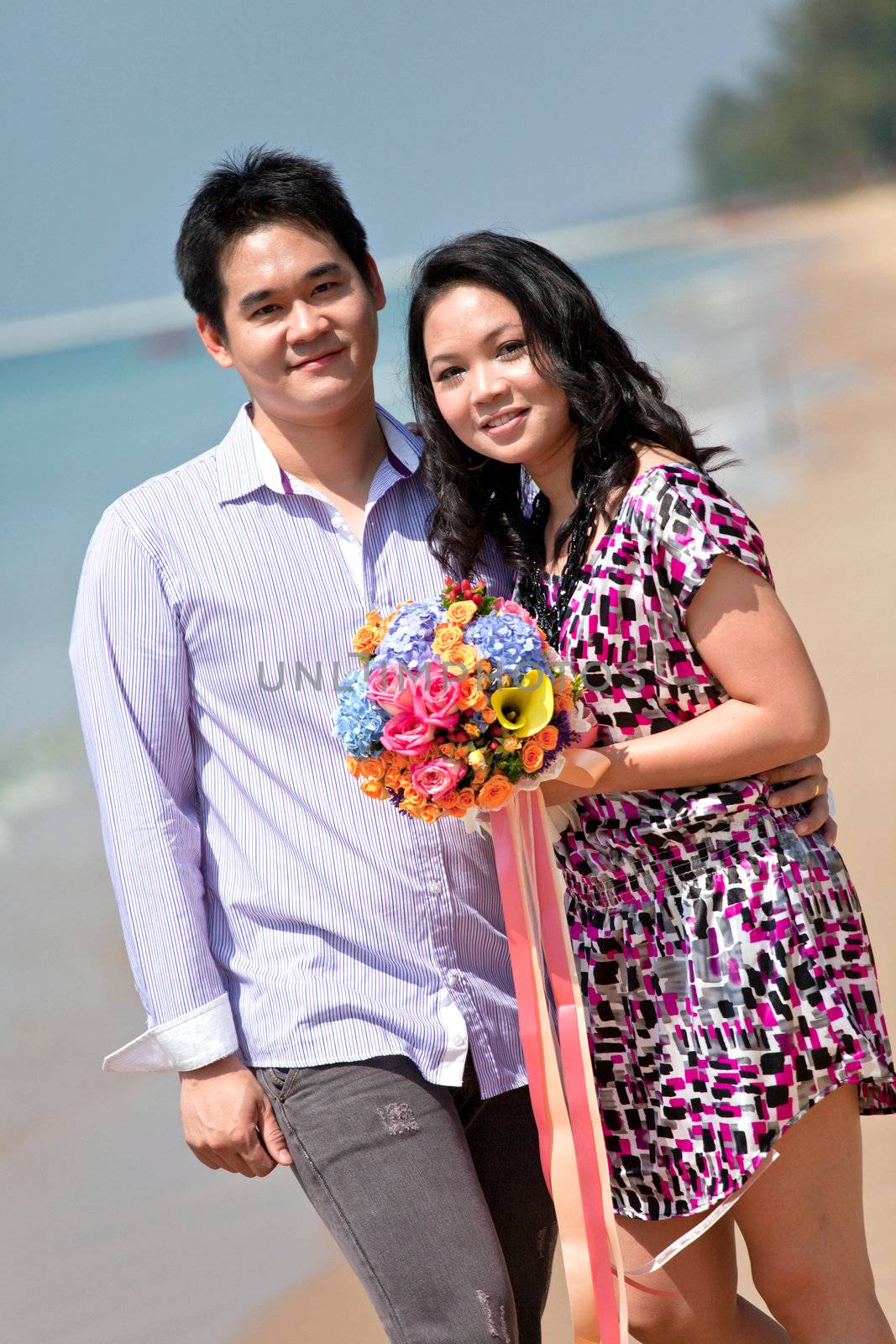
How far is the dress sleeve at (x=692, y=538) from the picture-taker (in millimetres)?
2822

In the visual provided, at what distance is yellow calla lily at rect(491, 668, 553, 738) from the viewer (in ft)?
8.85

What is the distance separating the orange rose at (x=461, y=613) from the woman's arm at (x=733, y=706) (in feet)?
1.05

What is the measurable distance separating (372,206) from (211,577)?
26.6m

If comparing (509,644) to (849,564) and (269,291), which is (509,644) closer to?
(269,291)

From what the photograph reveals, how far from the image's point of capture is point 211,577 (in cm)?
312

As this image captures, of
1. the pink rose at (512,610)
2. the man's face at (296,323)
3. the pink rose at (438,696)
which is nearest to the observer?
the pink rose at (438,696)

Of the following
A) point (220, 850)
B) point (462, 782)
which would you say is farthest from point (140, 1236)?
point (462, 782)

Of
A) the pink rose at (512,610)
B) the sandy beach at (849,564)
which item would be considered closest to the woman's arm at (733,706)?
the pink rose at (512,610)

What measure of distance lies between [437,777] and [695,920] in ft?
1.91

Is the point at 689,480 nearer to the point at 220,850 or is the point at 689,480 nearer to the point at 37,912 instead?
the point at 220,850

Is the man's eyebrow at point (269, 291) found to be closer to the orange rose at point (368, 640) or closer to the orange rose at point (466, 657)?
the orange rose at point (368, 640)

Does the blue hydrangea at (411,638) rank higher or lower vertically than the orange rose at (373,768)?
higher

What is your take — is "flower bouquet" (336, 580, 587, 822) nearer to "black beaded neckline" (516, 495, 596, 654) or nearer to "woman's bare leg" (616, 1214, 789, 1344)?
"black beaded neckline" (516, 495, 596, 654)

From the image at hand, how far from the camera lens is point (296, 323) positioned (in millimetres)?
3156
